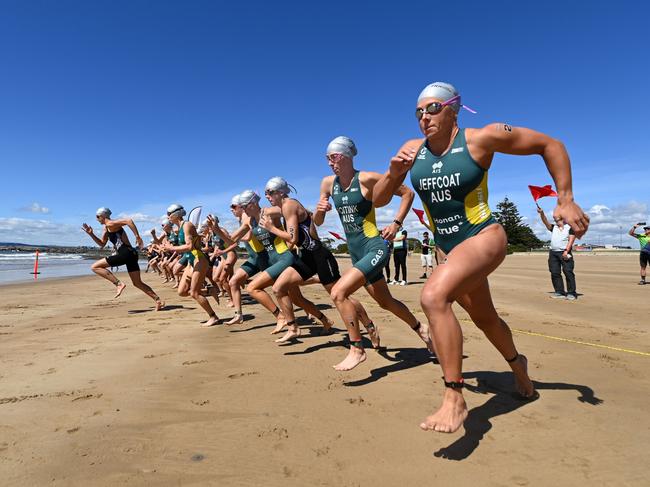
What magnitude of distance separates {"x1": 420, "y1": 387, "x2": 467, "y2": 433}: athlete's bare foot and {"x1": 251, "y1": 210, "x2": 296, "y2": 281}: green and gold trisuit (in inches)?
144

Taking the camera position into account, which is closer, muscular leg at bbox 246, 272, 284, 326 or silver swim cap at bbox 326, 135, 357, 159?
silver swim cap at bbox 326, 135, 357, 159

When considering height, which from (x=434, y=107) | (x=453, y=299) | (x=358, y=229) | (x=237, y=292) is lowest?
(x=237, y=292)

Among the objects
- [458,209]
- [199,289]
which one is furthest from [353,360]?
[199,289]

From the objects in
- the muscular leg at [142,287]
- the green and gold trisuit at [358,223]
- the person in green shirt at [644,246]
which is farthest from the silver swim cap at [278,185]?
the person in green shirt at [644,246]

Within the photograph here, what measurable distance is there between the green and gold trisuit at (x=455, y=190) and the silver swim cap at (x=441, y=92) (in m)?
0.21

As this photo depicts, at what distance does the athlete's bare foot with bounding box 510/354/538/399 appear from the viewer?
303 centimetres

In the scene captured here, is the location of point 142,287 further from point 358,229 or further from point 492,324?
point 492,324

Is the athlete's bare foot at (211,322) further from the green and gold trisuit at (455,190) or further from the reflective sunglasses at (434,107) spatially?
the reflective sunglasses at (434,107)

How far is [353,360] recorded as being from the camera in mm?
3959

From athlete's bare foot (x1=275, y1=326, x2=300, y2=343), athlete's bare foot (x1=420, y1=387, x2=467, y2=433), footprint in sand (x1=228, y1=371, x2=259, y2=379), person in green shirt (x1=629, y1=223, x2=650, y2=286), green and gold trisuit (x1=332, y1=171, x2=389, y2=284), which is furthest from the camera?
person in green shirt (x1=629, y1=223, x2=650, y2=286)

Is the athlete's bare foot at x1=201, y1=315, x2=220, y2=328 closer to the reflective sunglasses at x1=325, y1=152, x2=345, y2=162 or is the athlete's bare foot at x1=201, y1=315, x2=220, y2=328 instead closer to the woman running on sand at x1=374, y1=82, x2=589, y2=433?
the reflective sunglasses at x1=325, y1=152, x2=345, y2=162

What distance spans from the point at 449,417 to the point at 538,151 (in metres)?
1.67

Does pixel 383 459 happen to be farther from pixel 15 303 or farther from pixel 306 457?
pixel 15 303

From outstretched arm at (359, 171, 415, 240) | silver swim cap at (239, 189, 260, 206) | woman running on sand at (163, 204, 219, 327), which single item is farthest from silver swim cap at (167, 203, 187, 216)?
outstretched arm at (359, 171, 415, 240)
